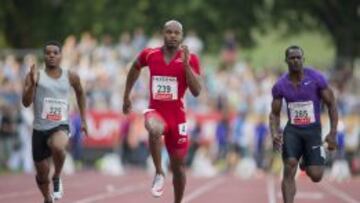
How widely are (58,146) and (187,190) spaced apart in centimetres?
830

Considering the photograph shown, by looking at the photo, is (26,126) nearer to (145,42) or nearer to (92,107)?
(92,107)

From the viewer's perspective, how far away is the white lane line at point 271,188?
20384 mm

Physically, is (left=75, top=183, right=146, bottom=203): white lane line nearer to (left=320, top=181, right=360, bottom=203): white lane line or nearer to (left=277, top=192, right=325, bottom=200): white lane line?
(left=277, top=192, right=325, bottom=200): white lane line

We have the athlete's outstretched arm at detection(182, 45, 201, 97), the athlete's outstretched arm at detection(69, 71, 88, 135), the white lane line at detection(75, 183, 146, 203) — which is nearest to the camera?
the athlete's outstretched arm at detection(182, 45, 201, 97)

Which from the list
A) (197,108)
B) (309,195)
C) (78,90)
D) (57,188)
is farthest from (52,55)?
(197,108)

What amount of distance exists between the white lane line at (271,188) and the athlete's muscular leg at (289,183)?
516 centimetres

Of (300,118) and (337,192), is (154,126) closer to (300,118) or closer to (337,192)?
(300,118)

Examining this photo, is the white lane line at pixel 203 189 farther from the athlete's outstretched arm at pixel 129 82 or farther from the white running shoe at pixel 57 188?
the athlete's outstretched arm at pixel 129 82

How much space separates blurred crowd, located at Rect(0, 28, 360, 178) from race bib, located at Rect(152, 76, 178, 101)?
16.3 metres

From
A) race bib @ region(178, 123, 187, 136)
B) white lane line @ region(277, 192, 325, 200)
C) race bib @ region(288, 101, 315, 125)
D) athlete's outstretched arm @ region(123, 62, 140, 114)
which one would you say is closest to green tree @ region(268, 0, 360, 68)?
white lane line @ region(277, 192, 325, 200)

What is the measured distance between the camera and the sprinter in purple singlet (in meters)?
14.4

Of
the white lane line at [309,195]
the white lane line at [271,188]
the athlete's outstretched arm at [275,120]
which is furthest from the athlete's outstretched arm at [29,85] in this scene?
the white lane line at [309,195]

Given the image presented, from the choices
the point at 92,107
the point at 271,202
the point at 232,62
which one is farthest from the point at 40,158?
the point at 232,62

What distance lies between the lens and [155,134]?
14.0 m
